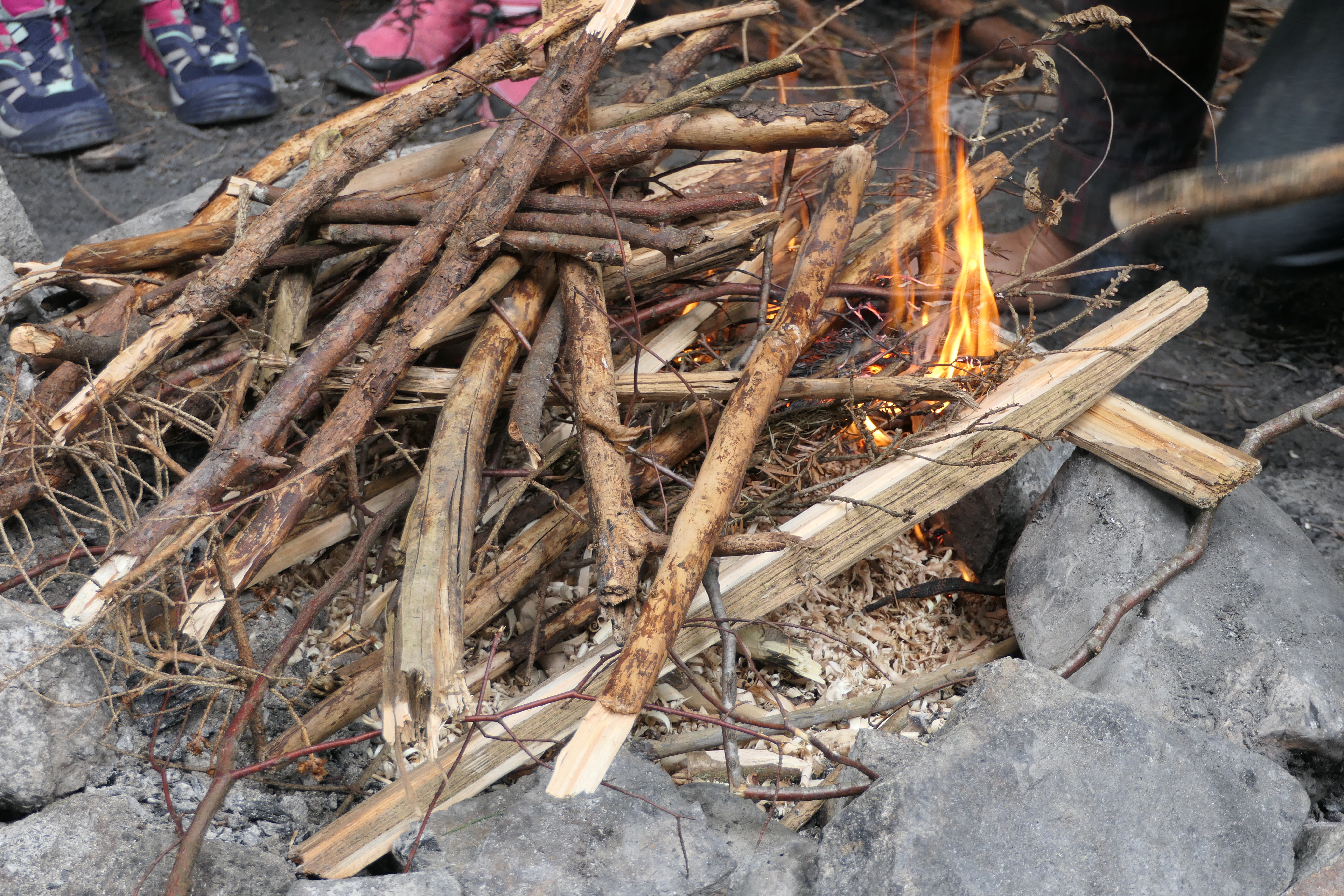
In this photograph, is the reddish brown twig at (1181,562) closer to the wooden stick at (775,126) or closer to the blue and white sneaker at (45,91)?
the wooden stick at (775,126)

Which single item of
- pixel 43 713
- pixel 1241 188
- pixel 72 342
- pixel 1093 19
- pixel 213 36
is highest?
pixel 213 36

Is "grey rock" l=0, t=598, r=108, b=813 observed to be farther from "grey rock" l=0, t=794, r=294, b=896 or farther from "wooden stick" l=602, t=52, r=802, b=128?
"wooden stick" l=602, t=52, r=802, b=128

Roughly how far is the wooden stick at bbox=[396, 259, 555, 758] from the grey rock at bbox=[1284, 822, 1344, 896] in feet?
4.66

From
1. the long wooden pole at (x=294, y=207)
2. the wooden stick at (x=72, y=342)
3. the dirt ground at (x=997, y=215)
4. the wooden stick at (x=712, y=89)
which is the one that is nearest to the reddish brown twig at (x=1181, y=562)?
the dirt ground at (x=997, y=215)

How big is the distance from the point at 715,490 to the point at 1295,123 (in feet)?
7.90

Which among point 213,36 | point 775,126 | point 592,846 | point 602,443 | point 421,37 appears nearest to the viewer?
point 592,846

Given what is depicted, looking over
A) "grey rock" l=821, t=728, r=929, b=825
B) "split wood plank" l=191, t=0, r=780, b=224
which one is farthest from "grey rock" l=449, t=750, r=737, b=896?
"split wood plank" l=191, t=0, r=780, b=224

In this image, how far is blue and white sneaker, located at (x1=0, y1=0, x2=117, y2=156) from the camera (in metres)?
4.05

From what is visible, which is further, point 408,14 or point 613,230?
point 408,14

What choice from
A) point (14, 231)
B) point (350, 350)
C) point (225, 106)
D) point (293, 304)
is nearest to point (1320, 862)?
point (350, 350)

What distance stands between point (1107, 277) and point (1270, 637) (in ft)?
5.85

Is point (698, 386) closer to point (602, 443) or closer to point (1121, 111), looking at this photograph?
point (602, 443)

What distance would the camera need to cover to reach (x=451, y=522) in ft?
6.05

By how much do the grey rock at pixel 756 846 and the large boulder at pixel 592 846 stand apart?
0.03 meters
